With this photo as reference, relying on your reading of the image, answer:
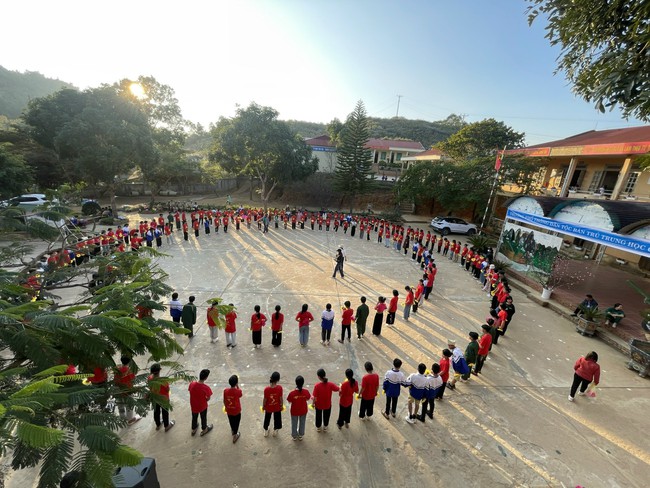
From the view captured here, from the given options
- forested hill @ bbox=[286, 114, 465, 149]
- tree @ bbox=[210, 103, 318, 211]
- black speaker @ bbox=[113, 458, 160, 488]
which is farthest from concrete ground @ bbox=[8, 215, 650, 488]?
forested hill @ bbox=[286, 114, 465, 149]

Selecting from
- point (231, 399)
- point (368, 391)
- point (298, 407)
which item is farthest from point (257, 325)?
point (368, 391)

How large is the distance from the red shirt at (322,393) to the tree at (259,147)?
21610 mm

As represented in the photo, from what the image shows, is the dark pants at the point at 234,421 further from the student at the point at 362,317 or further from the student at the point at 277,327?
the student at the point at 362,317

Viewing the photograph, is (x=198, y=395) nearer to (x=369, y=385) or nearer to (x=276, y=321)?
(x=276, y=321)

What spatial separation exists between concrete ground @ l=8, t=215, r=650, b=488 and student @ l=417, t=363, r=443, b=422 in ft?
0.69

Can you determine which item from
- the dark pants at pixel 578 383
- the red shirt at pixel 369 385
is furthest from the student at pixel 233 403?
the dark pants at pixel 578 383

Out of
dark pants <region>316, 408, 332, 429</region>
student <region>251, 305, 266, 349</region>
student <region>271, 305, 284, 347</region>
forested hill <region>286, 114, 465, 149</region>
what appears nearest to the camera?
dark pants <region>316, 408, 332, 429</region>

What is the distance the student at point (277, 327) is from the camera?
6875mm

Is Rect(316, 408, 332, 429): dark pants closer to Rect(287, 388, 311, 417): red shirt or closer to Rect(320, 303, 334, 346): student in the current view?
Rect(287, 388, 311, 417): red shirt

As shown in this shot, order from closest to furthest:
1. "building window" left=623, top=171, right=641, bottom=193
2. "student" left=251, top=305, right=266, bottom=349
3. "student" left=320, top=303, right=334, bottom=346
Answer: "student" left=251, top=305, right=266, bottom=349 < "student" left=320, top=303, right=334, bottom=346 < "building window" left=623, top=171, right=641, bottom=193

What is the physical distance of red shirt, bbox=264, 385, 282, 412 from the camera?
450cm

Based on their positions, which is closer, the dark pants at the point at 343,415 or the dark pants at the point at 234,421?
the dark pants at the point at 234,421

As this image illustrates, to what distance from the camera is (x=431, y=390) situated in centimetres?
504

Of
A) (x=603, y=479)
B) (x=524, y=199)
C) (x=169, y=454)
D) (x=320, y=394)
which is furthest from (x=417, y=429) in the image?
(x=524, y=199)
